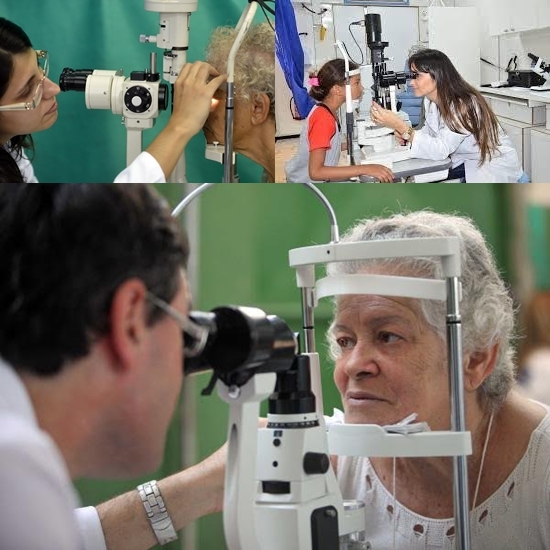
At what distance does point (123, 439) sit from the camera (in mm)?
2168

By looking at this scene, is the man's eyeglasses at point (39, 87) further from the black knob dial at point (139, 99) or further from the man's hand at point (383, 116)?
the man's hand at point (383, 116)

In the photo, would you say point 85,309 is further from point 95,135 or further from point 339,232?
point 339,232

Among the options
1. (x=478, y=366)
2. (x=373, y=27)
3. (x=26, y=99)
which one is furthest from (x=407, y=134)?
(x=26, y=99)

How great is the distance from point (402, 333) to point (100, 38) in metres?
1.05

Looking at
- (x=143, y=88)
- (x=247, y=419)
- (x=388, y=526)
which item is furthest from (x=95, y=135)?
(x=388, y=526)

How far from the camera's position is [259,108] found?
249 cm

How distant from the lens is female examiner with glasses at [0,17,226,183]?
236 cm

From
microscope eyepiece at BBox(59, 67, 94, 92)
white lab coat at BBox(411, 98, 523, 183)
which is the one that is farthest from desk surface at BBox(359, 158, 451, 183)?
microscope eyepiece at BBox(59, 67, 94, 92)

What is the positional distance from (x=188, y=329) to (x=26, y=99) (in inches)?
32.9

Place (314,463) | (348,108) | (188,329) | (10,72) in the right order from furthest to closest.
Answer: (348,108) → (10,72) → (314,463) → (188,329)

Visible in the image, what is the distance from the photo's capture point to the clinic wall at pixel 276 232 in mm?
2496

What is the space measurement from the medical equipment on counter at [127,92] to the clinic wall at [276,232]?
0.84 feet

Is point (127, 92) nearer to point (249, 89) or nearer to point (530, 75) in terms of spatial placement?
point (249, 89)

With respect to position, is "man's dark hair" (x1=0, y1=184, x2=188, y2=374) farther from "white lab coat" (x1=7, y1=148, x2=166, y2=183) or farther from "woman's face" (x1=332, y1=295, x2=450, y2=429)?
"woman's face" (x1=332, y1=295, x2=450, y2=429)
